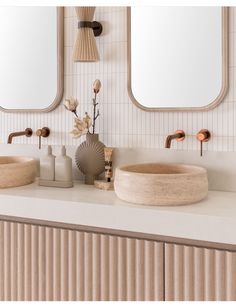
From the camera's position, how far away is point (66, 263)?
5.40 feet

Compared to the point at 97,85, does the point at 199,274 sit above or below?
below

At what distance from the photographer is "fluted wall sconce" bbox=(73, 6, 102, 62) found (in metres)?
1.97

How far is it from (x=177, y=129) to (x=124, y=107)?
269 millimetres

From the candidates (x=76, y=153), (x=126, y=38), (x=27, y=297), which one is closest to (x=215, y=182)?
(x=76, y=153)

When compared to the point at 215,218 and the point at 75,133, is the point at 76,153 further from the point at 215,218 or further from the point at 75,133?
the point at 215,218

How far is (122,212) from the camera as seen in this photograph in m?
1.50

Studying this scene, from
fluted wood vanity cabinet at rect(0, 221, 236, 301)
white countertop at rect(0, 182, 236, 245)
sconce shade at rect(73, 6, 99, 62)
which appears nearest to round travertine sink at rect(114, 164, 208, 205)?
white countertop at rect(0, 182, 236, 245)

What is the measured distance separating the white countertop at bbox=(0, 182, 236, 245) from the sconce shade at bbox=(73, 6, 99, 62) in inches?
23.3

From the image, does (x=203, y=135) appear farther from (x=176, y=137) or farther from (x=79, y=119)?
(x=79, y=119)

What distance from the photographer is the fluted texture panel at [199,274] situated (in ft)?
4.52

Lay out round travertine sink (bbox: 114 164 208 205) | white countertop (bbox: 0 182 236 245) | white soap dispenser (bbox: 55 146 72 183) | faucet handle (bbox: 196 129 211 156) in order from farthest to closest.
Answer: white soap dispenser (bbox: 55 146 72 183), faucet handle (bbox: 196 129 211 156), round travertine sink (bbox: 114 164 208 205), white countertop (bbox: 0 182 236 245)

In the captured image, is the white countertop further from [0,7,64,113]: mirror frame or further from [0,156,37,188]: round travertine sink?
[0,7,64,113]: mirror frame

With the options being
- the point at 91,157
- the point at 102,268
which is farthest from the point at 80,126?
the point at 102,268

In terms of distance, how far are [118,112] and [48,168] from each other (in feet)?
1.31
